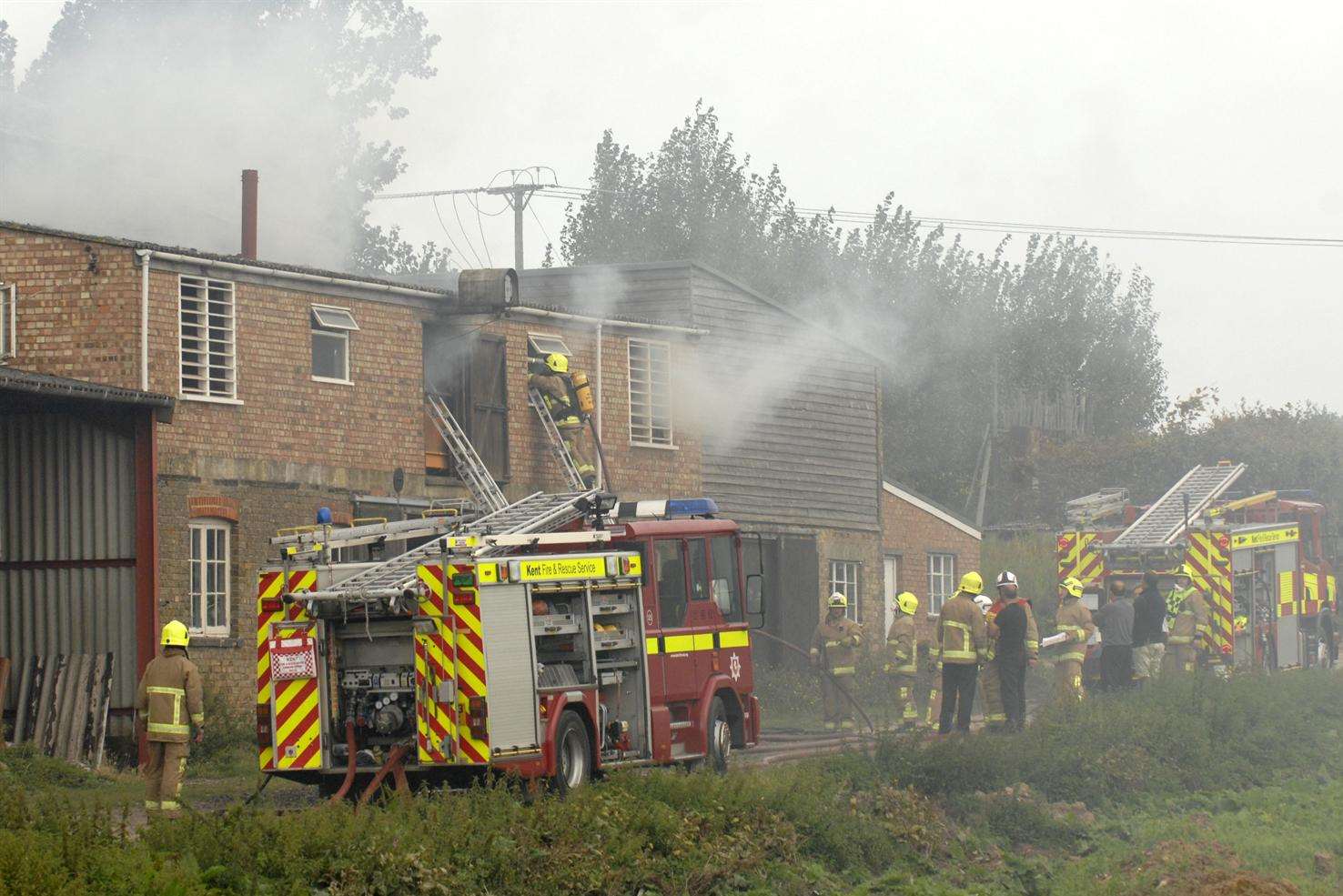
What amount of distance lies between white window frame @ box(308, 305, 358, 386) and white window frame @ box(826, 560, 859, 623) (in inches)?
468

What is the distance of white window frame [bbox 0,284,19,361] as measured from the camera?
19844 millimetres

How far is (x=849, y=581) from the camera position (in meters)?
32.1

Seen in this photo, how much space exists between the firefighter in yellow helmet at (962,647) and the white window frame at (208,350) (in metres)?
8.69

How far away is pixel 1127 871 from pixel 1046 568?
23.7 meters

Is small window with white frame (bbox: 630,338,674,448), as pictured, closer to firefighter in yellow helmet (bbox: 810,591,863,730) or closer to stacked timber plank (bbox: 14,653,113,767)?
firefighter in yellow helmet (bbox: 810,591,863,730)

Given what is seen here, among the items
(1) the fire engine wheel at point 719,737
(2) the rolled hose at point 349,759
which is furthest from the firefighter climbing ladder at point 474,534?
(1) the fire engine wheel at point 719,737

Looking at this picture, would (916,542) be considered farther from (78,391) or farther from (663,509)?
(78,391)

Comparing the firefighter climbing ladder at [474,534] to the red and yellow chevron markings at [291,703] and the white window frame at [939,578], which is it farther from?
the white window frame at [939,578]

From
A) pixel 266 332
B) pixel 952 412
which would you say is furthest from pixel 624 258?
pixel 266 332

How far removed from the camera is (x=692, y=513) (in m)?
16.8

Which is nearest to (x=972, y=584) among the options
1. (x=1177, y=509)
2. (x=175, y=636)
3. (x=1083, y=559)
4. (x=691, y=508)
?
(x=691, y=508)

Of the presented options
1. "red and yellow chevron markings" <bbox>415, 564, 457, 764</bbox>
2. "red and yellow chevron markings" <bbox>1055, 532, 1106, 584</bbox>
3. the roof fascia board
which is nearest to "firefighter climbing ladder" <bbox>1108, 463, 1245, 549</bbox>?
"red and yellow chevron markings" <bbox>1055, 532, 1106, 584</bbox>

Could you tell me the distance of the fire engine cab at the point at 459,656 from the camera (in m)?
12.9

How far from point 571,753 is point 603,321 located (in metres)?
→ 12.9
